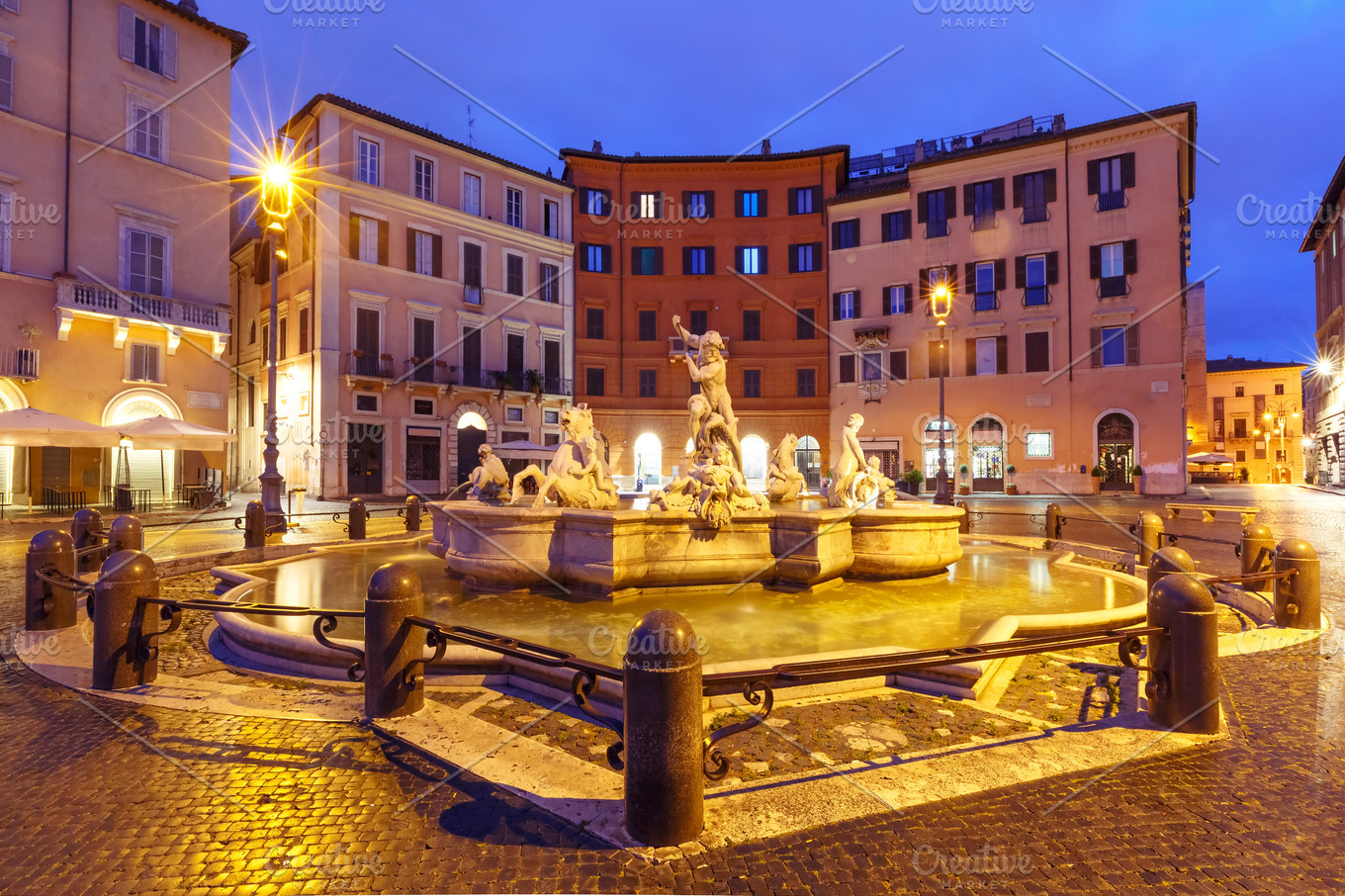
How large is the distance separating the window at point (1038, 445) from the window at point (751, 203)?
17042 mm

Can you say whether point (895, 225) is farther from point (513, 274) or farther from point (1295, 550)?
point (1295, 550)

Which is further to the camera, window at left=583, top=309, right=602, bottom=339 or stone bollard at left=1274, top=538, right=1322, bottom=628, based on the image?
window at left=583, top=309, right=602, bottom=339

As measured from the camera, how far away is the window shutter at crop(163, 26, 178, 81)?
22.8m

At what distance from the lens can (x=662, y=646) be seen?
2.77m

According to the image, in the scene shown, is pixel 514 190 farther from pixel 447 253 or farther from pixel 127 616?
pixel 127 616

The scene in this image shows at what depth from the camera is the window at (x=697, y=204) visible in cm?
3538

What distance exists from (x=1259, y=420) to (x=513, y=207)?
73.3 m

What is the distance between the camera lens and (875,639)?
5.67m

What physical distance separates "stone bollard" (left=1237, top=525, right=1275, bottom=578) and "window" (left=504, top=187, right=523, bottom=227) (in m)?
30.8

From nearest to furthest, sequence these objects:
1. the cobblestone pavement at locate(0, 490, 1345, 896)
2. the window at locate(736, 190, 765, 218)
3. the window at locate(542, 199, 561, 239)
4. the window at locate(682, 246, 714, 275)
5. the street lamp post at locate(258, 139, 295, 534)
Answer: the cobblestone pavement at locate(0, 490, 1345, 896) → the street lamp post at locate(258, 139, 295, 534) → the window at locate(542, 199, 561, 239) → the window at locate(682, 246, 714, 275) → the window at locate(736, 190, 765, 218)

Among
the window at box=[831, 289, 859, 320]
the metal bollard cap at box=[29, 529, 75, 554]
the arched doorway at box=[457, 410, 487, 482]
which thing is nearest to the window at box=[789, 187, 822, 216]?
the window at box=[831, 289, 859, 320]

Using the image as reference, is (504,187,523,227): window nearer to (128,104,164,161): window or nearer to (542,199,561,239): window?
(542,199,561,239): window

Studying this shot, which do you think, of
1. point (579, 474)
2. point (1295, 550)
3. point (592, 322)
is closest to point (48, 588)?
point (579, 474)

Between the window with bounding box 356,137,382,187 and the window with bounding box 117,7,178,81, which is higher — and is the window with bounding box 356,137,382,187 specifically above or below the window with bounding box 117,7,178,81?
below
